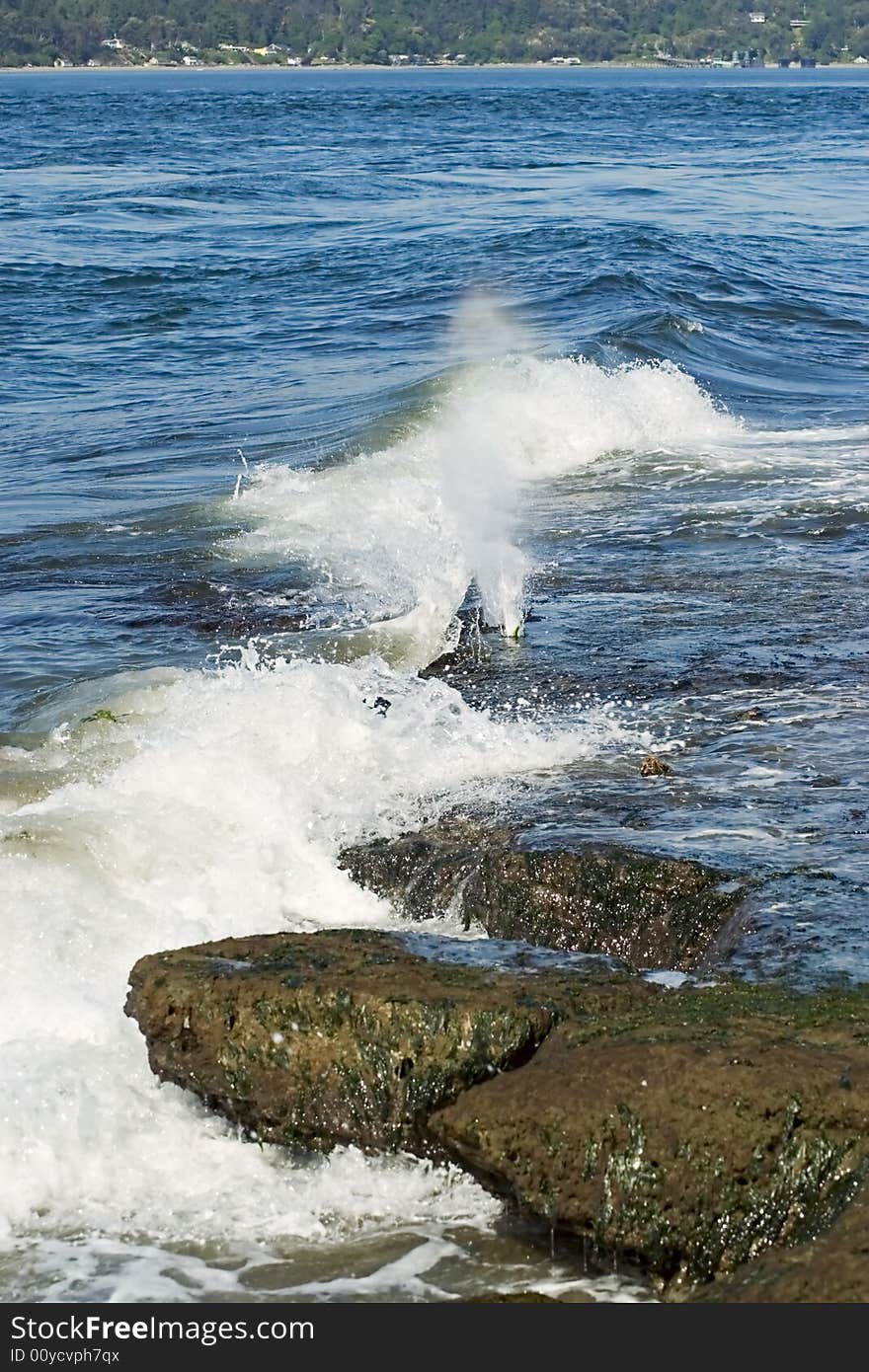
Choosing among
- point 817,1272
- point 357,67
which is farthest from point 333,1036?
point 357,67

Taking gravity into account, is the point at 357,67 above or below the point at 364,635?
above

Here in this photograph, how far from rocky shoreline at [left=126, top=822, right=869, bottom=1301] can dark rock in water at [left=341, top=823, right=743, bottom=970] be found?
0.04 feet

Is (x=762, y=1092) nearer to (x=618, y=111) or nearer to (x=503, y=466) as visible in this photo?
(x=503, y=466)

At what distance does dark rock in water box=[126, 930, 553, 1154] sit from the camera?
183 inches

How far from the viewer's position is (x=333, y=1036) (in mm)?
4746

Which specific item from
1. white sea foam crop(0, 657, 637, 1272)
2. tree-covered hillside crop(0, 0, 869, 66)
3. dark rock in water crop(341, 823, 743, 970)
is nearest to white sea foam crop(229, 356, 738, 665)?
white sea foam crop(0, 657, 637, 1272)

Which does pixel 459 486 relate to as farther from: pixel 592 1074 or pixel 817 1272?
pixel 817 1272

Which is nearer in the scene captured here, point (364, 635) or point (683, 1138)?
point (683, 1138)

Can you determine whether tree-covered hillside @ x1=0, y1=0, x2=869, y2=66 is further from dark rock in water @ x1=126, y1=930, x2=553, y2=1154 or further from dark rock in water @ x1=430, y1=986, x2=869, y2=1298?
dark rock in water @ x1=430, y1=986, x2=869, y2=1298

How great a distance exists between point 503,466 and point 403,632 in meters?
4.28

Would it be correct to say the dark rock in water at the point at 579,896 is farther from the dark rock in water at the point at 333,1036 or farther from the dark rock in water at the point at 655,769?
the dark rock in water at the point at 333,1036

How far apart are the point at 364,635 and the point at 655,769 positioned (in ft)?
9.48

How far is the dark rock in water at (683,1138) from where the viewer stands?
13.4 feet

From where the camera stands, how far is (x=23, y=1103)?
16.4 feet
